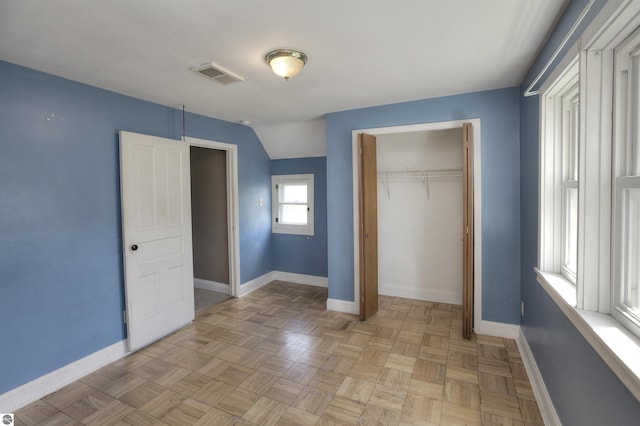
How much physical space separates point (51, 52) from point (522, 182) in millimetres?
3776

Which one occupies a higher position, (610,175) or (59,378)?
(610,175)

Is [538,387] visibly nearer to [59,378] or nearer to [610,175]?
[610,175]

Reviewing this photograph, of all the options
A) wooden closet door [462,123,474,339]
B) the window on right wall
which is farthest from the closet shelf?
the window on right wall

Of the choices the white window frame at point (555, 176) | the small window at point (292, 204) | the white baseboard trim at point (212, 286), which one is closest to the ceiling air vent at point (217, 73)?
the white window frame at point (555, 176)

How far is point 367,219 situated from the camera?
342 cm

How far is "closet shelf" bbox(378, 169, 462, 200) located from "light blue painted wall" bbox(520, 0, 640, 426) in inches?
38.6

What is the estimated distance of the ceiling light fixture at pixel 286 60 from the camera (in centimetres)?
205

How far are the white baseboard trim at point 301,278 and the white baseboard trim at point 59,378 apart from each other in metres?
2.51

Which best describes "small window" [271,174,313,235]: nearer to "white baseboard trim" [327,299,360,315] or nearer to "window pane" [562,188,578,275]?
"white baseboard trim" [327,299,360,315]

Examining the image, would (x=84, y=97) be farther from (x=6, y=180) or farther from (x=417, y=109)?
(x=417, y=109)

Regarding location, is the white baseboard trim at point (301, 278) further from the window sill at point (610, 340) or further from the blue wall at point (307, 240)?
the window sill at point (610, 340)

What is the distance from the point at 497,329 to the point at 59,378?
3.85m

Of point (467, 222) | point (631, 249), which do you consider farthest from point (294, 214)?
point (631, 249)

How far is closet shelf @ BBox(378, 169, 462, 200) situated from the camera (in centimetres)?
379
